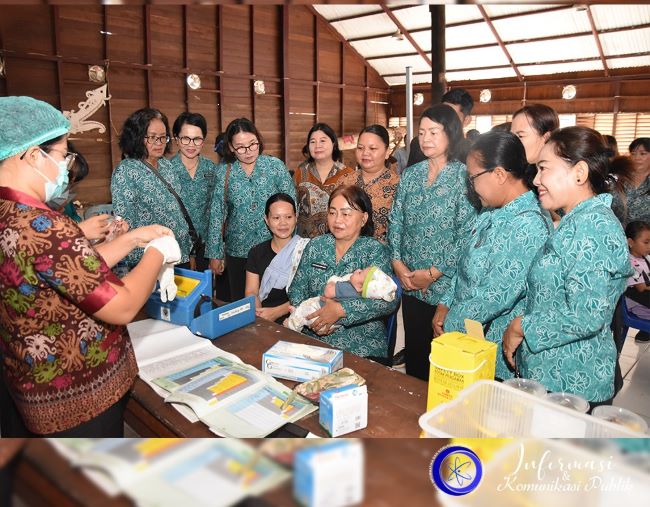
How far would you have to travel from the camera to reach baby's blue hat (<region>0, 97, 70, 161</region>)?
0.96m

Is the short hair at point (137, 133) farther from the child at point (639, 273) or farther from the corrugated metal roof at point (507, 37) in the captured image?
the corrugated metal roof at point (507, 37)

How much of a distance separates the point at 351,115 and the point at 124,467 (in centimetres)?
1113

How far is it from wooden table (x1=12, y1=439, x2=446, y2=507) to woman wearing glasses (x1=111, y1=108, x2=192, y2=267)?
94.1 inches

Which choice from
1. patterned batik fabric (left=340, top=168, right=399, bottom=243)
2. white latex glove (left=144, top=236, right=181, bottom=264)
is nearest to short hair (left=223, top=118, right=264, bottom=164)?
patterned batik fabric (left=340, top=168, right=399, bottom=243)

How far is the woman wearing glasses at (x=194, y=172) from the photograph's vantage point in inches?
122

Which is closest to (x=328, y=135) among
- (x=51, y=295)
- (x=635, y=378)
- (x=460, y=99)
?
(x=460, y=99)

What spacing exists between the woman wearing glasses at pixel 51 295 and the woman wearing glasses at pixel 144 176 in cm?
152

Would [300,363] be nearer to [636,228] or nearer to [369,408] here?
[369,408]

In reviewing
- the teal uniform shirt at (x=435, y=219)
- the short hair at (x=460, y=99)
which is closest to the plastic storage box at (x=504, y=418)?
the teal uniform shirt at (x=435, y=219)

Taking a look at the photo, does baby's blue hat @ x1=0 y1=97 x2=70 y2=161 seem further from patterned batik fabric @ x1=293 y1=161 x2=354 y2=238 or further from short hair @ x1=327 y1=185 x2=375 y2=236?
patterned batik fabric @ x1=293 y1=161 x2=354 y2=238

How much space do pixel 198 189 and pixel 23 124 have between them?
7.76ft

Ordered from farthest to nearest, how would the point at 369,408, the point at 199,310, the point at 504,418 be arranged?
1. the point at 199,310
2. the point at 369,408
3. the point at 504,418

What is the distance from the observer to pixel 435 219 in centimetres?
223

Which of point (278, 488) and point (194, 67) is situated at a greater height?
point (194, 67)
